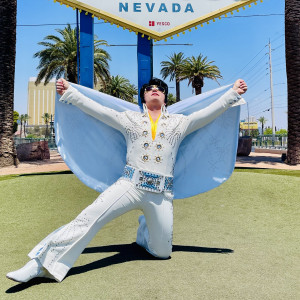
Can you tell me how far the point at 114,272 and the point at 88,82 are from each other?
2631mm

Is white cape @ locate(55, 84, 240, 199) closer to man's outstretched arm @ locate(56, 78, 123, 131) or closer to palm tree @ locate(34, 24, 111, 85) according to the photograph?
man's outstretched arm @ locate(56, 78, 123, 131)

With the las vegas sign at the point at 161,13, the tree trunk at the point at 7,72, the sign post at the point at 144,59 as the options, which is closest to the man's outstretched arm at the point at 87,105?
the sign post at the point at 144,59

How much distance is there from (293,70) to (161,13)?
10452mm

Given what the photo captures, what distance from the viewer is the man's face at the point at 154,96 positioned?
295 centimetres

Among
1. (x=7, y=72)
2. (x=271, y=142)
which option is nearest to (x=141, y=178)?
(x=7, y=72)

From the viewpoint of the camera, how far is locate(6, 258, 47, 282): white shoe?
7.39ft

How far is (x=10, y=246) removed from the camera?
132 inches

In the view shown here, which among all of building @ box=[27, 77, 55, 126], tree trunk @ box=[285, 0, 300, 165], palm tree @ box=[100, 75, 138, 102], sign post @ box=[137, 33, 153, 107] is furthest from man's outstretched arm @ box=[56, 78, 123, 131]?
building @ box=[27, 77, 55, 126]

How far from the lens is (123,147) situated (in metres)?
3.18

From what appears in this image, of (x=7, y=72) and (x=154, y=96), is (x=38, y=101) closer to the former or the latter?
(x=7, y=72)

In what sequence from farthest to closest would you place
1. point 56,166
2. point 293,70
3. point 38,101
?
point 38,101 < point 56,166 < point 293,70

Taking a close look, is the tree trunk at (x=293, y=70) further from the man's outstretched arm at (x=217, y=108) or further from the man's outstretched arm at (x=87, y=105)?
the man's outstretched arm at (x=87, y=105)

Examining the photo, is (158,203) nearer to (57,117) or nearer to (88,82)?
(57,117)

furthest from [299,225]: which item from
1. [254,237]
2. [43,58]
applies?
[43,58]
